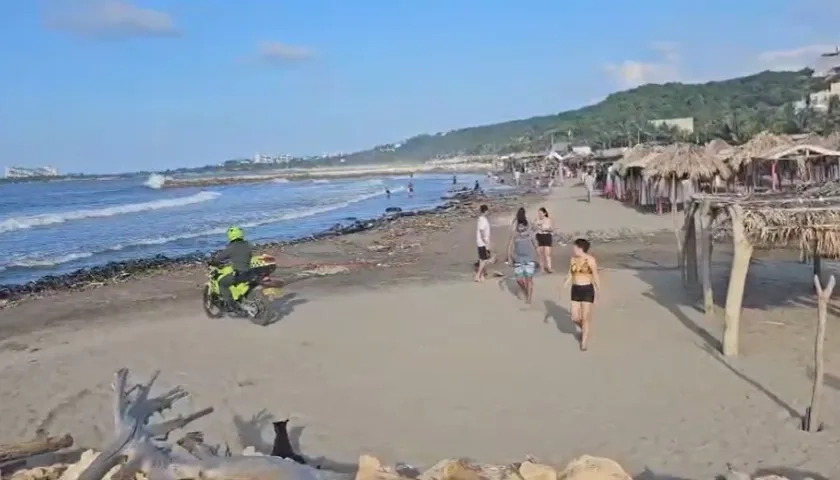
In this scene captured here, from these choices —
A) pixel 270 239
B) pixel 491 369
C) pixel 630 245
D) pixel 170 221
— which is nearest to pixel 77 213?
pixel 170 221

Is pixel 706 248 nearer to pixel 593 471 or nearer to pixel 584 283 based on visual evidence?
pixel 584 283

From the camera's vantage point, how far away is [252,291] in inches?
426

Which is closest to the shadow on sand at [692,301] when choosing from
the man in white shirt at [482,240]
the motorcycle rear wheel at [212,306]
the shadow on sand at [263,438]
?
the man in white shirt at [482,240]

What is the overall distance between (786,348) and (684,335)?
1.11 m

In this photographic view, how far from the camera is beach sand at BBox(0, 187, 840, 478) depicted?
6105mm

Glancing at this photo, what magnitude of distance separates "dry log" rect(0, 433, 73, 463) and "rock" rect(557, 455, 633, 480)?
358cm

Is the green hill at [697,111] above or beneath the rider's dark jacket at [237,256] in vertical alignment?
above

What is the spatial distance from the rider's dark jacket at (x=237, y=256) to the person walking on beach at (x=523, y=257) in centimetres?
393

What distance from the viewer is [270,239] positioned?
85.7 feet

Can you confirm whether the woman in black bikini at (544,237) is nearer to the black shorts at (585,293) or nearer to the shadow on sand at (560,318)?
the shadow on sand at (560,318)

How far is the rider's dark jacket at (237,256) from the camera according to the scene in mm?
10453

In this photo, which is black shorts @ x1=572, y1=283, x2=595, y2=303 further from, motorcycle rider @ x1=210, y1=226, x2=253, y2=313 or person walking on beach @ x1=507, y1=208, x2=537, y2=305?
motorcycle rider @ x1=210, y1=226, x2=253, y2=313

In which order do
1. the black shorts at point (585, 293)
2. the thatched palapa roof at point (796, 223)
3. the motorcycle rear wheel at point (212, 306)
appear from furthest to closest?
1. the motorcycle rear wheel at point (212, 306)
2. the black shorts at point (585, 293)
3. the thatched palapa roof at point (796, 223)

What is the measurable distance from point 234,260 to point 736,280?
20.3 feet
